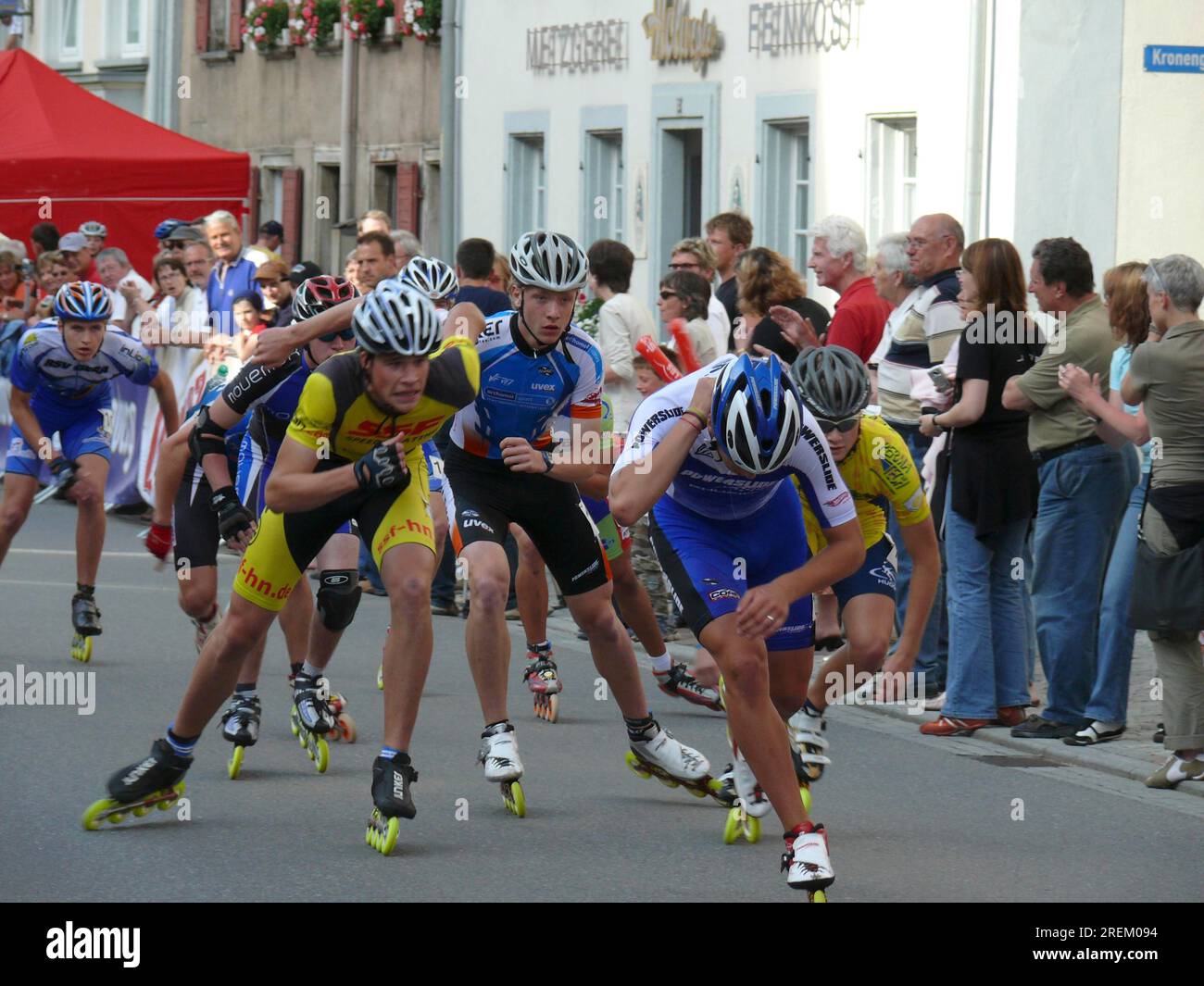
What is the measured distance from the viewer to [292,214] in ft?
120

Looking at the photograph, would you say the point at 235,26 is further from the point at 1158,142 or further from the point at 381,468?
the point at 381,468

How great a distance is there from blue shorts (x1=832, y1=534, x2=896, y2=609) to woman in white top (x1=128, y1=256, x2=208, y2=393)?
10938 millimetres

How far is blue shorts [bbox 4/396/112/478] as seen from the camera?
13758 millimetres

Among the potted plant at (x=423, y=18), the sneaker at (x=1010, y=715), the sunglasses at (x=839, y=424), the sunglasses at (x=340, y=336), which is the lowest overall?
the sneaker at (x=1010, y=715)

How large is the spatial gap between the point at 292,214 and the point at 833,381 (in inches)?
1144

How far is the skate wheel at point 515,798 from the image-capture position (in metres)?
8.93

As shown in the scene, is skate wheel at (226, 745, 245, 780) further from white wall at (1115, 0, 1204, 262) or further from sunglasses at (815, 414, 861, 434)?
white wall at (1115, 0, 1204, 262)

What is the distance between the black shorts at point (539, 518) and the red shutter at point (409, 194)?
23.1 m

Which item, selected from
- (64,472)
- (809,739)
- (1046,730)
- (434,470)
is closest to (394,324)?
(809,739)

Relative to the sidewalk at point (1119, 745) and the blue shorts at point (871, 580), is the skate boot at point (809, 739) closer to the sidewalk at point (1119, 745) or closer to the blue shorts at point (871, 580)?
the blue shorts at point (871, 580)

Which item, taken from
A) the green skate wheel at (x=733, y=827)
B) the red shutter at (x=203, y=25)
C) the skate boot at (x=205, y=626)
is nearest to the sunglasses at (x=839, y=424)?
the green skate wheel at (x=733, y=827)

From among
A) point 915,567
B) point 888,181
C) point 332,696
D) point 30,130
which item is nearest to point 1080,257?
point 915,567

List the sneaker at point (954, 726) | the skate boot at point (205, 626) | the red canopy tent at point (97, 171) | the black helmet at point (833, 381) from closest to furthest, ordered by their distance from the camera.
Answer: the black helmet at point (833, 381) < the sneaker at point (954, 726) < the skate boot at point (205, 626) < the red canopy tent at point (97, 171)

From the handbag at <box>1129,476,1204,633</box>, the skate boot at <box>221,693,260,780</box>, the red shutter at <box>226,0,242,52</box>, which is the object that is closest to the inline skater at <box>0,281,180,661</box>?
the skate boot at <box>221,693,260,780</box>
